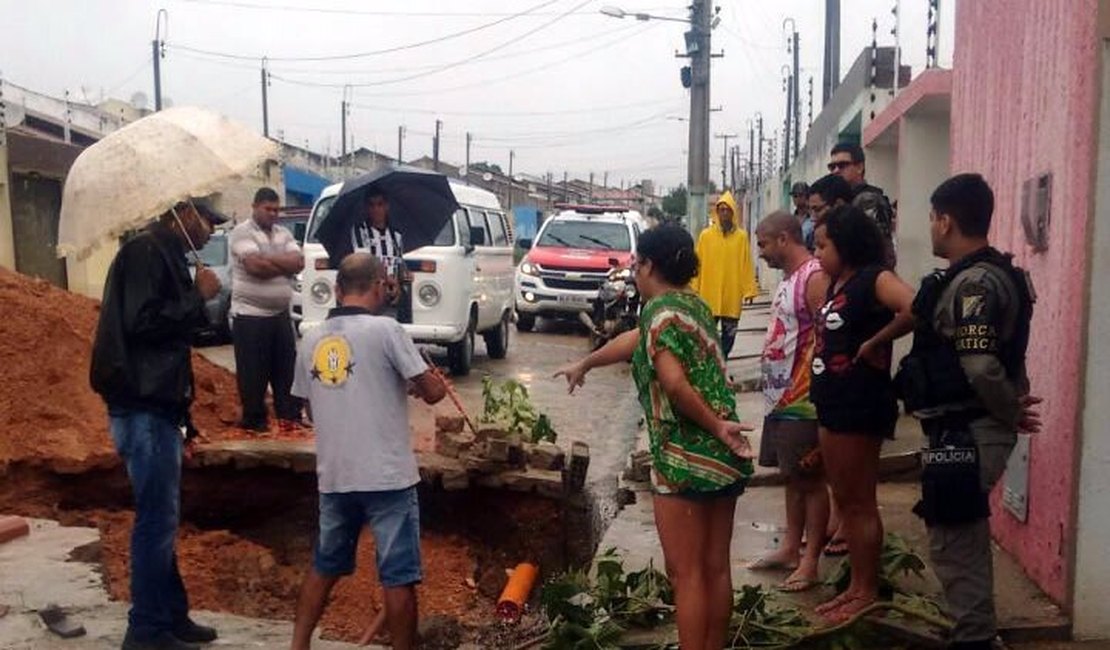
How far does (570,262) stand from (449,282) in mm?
6405

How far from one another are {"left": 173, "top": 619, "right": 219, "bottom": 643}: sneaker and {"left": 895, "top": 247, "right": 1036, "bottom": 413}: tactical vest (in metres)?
3.05

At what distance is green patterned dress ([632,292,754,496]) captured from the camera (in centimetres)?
369

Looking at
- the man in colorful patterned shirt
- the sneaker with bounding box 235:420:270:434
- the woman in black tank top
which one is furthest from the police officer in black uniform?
the sneaker with bounding box 235:420:270:434

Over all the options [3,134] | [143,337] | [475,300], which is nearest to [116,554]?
[143,337]

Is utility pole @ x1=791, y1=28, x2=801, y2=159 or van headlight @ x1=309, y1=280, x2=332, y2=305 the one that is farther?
utility pole @ x1=791, y1=28, x2=801, y2=159

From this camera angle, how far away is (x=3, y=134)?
19609 millimetres

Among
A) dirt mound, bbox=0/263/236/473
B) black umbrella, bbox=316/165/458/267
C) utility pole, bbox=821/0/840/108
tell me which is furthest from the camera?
utility pole, bbox=821/0/840/108

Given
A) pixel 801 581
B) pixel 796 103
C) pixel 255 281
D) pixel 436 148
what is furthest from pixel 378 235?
pixel 436 148

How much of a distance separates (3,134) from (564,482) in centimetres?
1652

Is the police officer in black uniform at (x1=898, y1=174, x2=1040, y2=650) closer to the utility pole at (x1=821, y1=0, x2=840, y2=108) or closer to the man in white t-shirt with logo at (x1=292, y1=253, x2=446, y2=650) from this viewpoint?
the man in white t-shirt with logo at (x1=292, y1=253, x2=446, y2=650)

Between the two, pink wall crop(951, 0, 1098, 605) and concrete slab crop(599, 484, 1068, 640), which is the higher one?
pink wall crop(951, 0, 1098, 605)

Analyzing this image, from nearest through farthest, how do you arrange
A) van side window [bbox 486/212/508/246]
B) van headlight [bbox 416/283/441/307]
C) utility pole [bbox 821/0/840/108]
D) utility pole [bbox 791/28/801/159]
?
van headlight [bbox 416/283/441/307], van side window [bbox 486/212/508/246], utility pole [bbox 821/0/840/108], utility pole [bbox 791/28/801/159]

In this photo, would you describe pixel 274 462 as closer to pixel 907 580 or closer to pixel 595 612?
pixel 595 612

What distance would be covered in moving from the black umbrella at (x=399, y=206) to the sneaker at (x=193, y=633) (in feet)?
9.91
